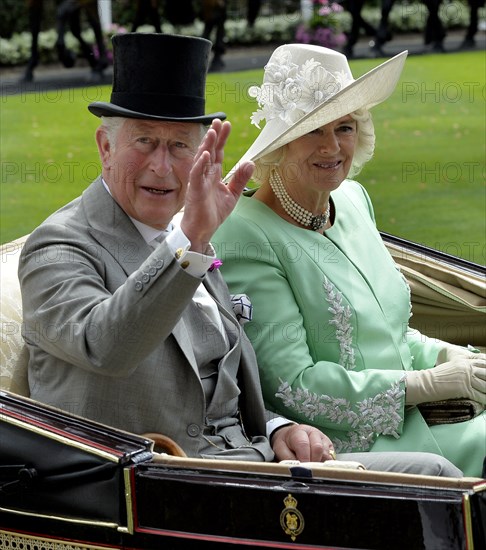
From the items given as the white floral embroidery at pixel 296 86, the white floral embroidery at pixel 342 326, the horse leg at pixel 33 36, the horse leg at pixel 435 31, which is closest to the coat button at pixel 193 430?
the white floral embroidery at pixel 342 326

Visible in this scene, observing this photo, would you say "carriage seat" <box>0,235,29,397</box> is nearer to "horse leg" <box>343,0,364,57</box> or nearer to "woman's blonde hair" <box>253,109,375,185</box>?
"woman's blonde hair" <box>253,109,375,185</box>

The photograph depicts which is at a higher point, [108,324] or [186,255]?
[186,255]

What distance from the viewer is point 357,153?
10.7ft

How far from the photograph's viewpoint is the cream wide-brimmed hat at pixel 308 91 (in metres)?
3.00

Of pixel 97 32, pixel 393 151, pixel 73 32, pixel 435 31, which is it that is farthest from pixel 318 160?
pixel 435 31

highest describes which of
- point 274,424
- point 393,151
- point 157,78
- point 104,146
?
point 157,78

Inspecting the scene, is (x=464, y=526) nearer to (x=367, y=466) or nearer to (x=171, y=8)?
(x=367, y=466)

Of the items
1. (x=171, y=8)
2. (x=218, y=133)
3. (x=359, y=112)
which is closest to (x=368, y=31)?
(x=171, y=8)

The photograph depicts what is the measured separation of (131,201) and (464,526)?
1054 millimetres

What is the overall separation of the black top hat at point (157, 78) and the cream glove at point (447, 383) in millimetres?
851

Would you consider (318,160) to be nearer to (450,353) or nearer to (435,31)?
(450,353)

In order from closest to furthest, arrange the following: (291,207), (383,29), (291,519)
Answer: (291,519), (291,207), (383,29)

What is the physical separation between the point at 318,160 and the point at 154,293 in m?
0.95

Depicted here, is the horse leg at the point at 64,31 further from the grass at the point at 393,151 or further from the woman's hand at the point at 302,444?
the woman's hand at the point at 302,444
